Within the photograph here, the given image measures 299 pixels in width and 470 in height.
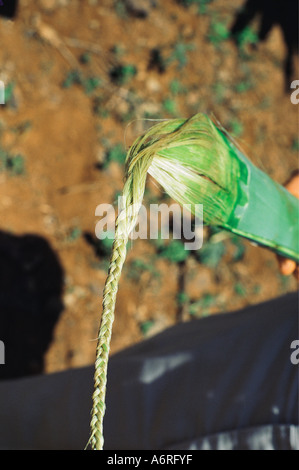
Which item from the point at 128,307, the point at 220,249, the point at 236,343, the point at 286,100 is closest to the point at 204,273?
the point at 220,249

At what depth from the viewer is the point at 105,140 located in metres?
2.78

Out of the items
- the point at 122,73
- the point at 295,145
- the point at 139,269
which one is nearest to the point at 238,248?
the point at 139,269

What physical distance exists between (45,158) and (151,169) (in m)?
1.93

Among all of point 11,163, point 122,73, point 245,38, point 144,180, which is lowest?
point 144,180

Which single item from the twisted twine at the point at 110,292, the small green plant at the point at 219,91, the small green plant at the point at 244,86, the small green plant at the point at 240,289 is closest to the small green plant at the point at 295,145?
the small green plant at the point at 244,86

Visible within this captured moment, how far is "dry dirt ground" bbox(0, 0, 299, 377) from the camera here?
249 centimetres

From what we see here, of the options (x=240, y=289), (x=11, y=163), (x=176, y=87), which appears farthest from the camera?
(x=176, y=87)

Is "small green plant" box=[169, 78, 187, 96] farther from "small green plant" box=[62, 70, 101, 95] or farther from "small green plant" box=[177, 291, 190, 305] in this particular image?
"small green plant" box=[177, 291, 190, 305]

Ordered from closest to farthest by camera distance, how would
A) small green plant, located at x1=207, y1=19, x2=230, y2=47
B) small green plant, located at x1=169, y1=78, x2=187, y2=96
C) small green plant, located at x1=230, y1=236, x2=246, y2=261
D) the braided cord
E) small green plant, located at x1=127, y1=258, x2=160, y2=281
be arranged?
the braided cord
small green plant, located at x1=127, y1=258, x2=160, y2=281
small green plant, located at x1=230, y1=236, x2=246, y2=261
small green plant, located at x1=169, y1=78, x2=187, y2=96
small green plant, located at x1=207, y1=19, x2=230, y2=47

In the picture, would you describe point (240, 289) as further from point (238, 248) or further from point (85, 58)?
point (85, 58)

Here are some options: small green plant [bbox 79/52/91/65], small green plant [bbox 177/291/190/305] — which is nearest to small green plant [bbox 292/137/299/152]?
small green plant [bbox 177/291/190/305]

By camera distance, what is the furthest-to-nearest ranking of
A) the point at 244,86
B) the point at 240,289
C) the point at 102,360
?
1. the point at 244,86
2. the point at 240,289
3. the point at 102,360

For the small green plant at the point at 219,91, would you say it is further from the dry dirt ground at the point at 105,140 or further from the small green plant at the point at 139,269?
the small green plant at the point at 139,269
